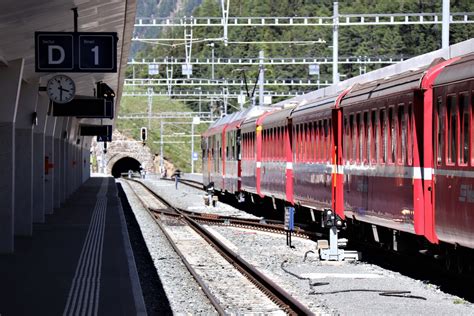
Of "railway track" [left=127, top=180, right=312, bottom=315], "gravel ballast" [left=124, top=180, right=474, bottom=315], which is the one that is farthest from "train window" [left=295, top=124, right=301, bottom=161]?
"railway track" [left=127, top=180, right=312, bottom=315]

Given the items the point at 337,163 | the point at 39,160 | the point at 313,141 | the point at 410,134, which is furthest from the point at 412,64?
the point at 39,160

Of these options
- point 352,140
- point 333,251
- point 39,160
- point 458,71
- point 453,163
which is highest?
point 458,71

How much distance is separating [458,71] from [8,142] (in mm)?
10031

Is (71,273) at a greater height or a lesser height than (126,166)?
lesser

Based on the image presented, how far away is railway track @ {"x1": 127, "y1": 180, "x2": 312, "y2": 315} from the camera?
1369 cm

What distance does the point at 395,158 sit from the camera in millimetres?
16031

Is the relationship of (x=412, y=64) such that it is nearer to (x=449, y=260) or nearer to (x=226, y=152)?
(x=449, y=260)

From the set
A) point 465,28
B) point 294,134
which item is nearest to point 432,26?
point 465,28

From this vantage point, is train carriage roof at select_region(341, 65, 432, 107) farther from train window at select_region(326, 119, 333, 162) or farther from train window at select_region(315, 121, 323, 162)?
train window at select_region(315, 121, 323, 162)

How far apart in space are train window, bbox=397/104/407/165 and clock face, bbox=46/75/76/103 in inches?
387

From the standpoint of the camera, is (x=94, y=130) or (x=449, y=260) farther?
(x=94, y=130)

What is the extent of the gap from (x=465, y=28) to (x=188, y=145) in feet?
189

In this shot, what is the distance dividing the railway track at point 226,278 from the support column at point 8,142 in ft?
10.9

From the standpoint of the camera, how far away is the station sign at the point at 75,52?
1745 cm
